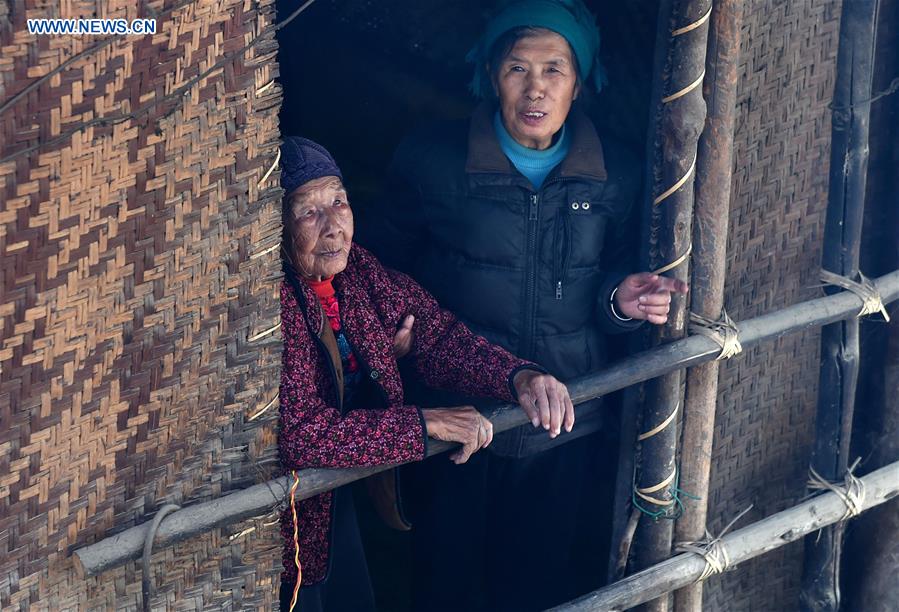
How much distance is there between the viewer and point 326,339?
2.75 meters

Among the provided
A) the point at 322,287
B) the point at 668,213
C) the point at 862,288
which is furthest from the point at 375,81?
the point at 862,288

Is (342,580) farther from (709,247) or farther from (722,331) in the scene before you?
(709,247)

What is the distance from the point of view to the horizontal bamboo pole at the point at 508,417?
2375 mm

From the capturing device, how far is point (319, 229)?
8.96 ft

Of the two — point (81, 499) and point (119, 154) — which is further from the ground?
point (119, 154)

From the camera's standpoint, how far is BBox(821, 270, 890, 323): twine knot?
349 centimetres

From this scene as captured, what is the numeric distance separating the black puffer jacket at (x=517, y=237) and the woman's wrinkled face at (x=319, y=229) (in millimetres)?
566

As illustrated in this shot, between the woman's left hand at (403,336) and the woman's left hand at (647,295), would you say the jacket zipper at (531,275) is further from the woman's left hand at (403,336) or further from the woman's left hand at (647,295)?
the woman's left hand at (403,336)

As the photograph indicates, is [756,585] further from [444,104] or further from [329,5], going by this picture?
[329,5]

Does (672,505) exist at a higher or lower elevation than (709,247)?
lower

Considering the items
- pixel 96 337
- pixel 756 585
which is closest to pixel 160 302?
pixel 96 337

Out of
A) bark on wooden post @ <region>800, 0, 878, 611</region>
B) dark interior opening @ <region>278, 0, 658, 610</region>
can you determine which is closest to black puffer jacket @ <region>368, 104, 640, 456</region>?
bark on wooden post @ <region>800, 0, 878, 611</region>

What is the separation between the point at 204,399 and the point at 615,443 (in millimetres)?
1510

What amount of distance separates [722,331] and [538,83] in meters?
0.85
